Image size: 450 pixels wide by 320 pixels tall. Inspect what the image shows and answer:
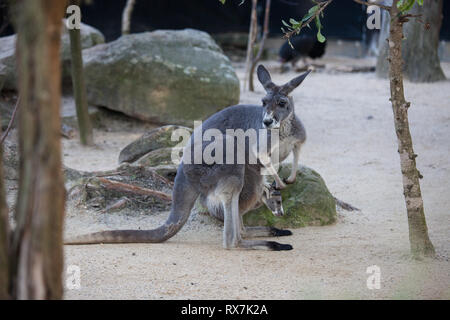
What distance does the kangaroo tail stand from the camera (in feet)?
12.0

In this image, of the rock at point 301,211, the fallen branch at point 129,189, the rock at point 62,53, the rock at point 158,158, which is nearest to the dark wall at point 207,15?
the rock at point 62,53

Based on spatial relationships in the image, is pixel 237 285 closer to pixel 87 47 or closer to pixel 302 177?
pixel 302 177

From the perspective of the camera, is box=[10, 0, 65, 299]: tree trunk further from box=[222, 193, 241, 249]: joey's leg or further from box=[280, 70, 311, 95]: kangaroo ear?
box=[280, 70, 311, 95]: kangaroo ear

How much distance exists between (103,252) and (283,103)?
1.62 m

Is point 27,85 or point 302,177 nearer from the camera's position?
point 27,85

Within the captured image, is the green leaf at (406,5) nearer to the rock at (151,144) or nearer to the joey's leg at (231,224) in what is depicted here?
the joey's leg at (231,224)

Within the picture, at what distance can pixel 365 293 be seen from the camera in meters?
2.82

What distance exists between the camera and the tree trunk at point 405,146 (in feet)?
10.5

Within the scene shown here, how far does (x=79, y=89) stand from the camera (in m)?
6.86

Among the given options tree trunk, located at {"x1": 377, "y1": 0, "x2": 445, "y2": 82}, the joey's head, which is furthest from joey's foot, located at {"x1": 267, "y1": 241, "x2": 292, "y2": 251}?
tree trunk, located at {"x1": 377, "y1": 0, "x2": 445, "y2": 82}

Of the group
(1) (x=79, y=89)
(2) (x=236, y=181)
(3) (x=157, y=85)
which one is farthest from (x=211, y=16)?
(2) (x=236, y=181)

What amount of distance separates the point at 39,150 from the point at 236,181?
2.16 m
